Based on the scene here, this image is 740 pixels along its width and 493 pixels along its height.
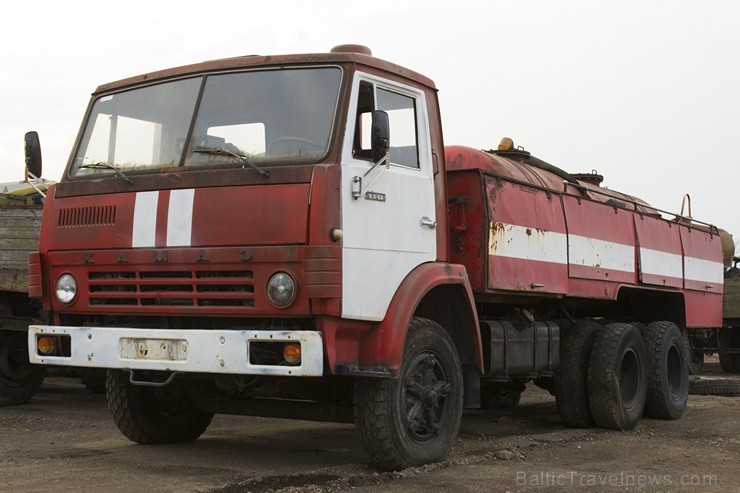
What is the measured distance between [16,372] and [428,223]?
6.02 meters

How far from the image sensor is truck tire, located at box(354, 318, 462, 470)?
5.95 m

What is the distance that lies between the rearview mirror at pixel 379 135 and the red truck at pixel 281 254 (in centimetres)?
1

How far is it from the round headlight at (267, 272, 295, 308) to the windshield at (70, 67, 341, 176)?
686 millimetres

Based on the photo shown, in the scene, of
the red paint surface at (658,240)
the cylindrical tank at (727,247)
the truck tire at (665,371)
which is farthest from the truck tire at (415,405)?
the cylindrical tank at (727,247)

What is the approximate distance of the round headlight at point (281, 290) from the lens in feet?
18.5

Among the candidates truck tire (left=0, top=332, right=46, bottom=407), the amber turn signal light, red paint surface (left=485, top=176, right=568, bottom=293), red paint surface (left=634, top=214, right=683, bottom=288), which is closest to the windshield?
the amber turn signal light

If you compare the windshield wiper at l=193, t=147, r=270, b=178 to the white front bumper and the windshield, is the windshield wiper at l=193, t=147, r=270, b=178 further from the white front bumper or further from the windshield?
the white front bumper

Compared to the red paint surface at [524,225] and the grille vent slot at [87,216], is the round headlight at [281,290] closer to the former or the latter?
the grille vent slot at [87,216]

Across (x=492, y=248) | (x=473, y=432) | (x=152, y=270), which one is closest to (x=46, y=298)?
(x=152, y=270)

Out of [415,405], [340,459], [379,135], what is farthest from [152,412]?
[379,135]

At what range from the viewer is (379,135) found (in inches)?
230

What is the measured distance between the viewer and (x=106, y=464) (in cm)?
641

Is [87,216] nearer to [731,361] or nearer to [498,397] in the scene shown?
[498,397]

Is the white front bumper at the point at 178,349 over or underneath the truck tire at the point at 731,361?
over
